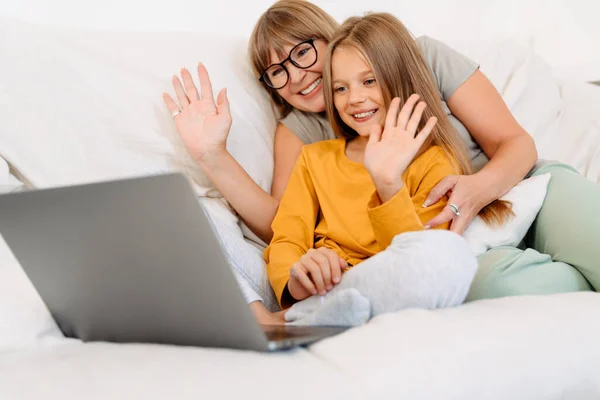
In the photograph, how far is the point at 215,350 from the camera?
0.67 metres

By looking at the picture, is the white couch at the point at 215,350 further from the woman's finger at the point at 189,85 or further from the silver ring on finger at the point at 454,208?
the silver ring on finger at the point at 454,208

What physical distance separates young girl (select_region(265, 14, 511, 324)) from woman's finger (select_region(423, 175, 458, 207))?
0.05 feet

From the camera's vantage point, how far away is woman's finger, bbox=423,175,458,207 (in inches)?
45.1

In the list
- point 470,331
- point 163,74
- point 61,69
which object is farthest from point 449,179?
point 61,69

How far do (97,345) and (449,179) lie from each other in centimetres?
68

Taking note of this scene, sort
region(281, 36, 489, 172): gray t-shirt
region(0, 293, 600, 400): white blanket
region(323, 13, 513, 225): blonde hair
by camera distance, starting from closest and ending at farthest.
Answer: region(0, 293, 600, 400): white blanket < region(323, 13, 513, 225): blonde hair < region(281, 36, 489, 172): gray t-shirt

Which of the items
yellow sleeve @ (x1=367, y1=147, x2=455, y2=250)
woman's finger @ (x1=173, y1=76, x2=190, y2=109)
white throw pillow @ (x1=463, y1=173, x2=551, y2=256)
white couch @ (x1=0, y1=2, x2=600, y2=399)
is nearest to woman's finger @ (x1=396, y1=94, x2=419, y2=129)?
yellow sleeve @ (x1=367, y1=147, x2=455, y2=250)

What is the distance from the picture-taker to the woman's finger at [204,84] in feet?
4.30

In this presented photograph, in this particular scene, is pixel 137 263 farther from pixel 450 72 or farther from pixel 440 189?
pixel 450 72

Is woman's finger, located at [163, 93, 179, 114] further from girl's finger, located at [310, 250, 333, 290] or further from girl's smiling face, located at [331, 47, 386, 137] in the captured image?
girl's finger, located at [310, 250, 333, 290]

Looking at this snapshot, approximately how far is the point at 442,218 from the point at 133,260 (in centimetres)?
60

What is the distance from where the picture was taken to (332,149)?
133cm

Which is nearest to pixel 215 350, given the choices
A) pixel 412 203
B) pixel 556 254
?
pixel 412 203

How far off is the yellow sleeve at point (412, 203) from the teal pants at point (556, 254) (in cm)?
13
